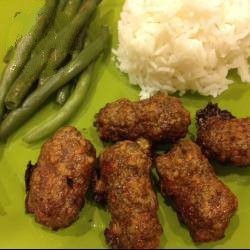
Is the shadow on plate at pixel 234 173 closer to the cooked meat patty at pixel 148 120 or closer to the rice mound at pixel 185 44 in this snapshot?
the cooked meat patty at pixel 148 120

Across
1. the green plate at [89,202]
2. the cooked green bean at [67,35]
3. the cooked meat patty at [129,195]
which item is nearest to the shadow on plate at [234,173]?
the green plate at [89,202]

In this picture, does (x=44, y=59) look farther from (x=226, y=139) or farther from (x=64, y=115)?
(x=226, y=139)

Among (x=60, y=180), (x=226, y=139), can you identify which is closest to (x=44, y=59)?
(x=60, y=180)

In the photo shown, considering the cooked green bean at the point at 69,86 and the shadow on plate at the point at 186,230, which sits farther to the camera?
the cooked green bean at the point at 69,86

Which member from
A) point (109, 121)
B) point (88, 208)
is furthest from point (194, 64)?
point (88, 208)

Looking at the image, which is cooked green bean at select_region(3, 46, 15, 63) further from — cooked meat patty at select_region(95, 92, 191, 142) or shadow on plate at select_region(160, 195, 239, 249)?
shadow on plate at select_region(160, 195, 239, 249)

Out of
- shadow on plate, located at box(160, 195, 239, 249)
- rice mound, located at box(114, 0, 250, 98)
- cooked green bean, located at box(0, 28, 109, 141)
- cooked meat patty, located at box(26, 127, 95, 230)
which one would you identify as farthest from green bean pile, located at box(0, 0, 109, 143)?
shadow on plate, located at box(160, 195, 239, 249)

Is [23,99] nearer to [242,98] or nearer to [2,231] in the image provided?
[2,231]
